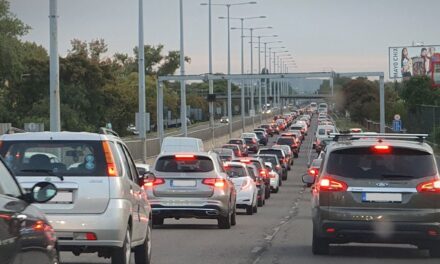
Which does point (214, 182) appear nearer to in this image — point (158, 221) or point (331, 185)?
point (158, 221)

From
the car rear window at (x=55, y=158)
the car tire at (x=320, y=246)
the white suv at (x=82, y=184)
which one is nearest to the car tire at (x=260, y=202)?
the car tire at (x=320, y=246)

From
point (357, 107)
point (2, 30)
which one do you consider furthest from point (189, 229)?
point (357, 107)

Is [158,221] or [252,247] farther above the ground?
[252,247]

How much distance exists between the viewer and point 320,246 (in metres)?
15.2

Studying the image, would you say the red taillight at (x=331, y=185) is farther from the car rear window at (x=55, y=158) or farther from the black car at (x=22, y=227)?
the black car at (x=22, y=227)

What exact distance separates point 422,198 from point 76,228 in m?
5.25

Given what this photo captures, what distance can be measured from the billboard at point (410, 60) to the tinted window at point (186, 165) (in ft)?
239

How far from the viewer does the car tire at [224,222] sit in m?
21.2

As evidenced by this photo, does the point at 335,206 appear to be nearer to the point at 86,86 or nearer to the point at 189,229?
the point at 189,229

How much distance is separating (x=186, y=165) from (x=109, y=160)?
915 cm

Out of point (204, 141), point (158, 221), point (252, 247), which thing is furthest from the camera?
point (204, 141)

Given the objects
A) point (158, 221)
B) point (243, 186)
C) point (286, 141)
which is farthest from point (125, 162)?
point (286, 141)

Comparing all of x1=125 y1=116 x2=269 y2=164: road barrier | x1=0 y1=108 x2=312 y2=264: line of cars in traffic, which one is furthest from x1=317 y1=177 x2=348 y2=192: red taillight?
x1=125 y1=116 x2=269 y2=164: road barrier

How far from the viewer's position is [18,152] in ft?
39.4
